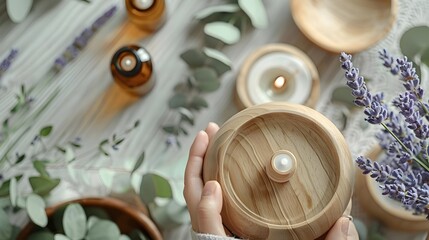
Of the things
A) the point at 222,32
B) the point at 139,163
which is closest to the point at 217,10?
the point at 222,32

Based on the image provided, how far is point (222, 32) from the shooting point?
0.89 metres

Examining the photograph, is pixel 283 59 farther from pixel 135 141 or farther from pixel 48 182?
Result: pixel 48 182

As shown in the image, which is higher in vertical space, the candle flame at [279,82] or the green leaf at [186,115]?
the candle flame at [279,82]

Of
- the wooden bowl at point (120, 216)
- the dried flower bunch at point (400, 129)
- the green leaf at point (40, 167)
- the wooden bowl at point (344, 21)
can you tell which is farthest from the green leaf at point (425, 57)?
the green leaf at point (40, 167)

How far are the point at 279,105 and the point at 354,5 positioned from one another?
0.38 metres

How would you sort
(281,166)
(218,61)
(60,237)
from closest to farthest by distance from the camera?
(281,166)
(60,237)
(218,61)

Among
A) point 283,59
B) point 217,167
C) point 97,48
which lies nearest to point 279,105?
point 217,167

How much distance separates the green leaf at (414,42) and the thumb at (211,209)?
0.34 m

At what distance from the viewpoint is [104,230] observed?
81cm

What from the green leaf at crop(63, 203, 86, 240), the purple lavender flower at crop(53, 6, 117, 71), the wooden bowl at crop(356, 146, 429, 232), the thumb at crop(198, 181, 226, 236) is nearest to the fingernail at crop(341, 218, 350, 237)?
the thumb at crop(198, 181, 226, 236)

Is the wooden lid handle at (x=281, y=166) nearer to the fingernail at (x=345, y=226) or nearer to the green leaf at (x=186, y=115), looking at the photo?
the fingernail at (x=345, y=226)

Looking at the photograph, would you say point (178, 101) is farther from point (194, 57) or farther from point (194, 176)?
point (194, 176)

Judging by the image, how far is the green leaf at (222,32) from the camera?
2.92 feet

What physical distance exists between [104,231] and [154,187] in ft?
0.29
